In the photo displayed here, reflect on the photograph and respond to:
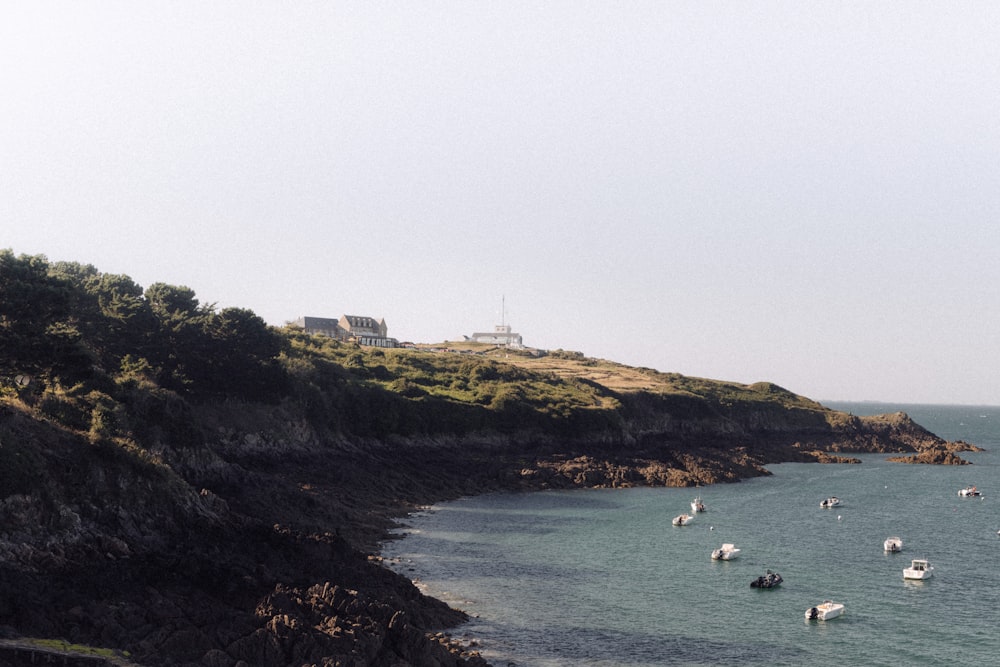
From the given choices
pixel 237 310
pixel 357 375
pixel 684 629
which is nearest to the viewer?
pixel 684 629

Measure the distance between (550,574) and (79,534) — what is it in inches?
1248

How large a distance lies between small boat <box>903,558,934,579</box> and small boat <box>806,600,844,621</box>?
44.3ft

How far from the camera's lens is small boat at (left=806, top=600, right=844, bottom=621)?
49688mm

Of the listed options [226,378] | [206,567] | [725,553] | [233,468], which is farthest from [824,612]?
[226,378]

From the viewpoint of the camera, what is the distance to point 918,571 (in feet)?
200

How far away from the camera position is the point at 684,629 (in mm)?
47688

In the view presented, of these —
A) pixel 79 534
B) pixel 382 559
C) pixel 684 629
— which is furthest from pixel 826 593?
pixel 79 534

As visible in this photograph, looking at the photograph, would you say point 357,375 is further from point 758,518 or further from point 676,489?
point 758,518

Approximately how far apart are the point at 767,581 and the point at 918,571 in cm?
1269

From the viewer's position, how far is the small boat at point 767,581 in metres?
57.6

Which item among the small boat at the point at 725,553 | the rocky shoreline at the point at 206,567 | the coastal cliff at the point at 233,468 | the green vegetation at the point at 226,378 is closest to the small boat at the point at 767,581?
the small boat at the point at 725,553

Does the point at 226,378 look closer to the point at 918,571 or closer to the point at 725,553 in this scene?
the point at 725,553

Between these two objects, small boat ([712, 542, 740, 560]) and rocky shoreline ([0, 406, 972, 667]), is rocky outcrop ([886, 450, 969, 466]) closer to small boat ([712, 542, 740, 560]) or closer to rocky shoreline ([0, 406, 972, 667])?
small boat ([712, 542, 740, 560])

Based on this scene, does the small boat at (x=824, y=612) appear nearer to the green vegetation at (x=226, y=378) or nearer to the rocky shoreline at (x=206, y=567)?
the rocky shoreline at (x=206, y=567)
